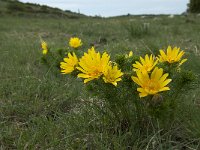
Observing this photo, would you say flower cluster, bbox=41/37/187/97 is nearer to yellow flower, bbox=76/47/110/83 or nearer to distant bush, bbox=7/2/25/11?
yellow flower, bbox=76/47/110/83

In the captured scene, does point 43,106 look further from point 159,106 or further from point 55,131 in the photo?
point 159,106

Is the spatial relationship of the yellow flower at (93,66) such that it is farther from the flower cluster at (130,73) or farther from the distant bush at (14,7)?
the distant bush at (14,7)

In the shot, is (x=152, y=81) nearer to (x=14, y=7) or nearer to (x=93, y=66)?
(x=93, y=66)

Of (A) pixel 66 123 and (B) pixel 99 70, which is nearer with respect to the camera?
(B) pixel 99 70

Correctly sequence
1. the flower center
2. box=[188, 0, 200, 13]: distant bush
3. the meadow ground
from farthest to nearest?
box=[188, 0, 200, 13]: distant bush < the meadow ground < the flower center

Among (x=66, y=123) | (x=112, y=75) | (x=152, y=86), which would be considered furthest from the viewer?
(x=66, y=123)

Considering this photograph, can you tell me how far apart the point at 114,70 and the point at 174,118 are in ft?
1.48

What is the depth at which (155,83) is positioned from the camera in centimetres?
172

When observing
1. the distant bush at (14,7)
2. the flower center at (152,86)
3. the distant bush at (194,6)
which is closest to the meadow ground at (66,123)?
the flower center at (152,86)

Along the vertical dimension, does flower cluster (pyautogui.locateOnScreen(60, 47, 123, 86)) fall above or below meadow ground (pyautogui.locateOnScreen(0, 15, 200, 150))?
above

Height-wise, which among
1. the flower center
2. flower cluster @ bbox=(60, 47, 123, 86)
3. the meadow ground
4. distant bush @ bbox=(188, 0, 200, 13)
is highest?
flower cluster @ bbox=(60, 47, 123, 86)

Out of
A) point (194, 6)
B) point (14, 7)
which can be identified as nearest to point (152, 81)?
Answer: point (14, 7)

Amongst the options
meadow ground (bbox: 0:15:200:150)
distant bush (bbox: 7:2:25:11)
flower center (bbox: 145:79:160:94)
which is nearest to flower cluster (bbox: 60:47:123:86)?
flower center (bbox: 145:79:160:94)

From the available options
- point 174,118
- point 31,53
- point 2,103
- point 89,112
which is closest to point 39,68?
point 31,53
